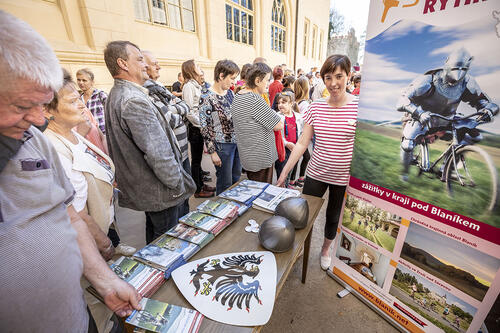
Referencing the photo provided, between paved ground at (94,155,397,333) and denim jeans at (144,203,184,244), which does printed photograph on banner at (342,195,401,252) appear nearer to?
paved ground at (94,155,397,333)

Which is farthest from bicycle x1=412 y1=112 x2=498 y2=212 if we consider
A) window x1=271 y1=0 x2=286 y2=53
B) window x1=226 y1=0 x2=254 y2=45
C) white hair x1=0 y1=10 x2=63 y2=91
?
window x1=271 y1=0 x2=286 y2=53

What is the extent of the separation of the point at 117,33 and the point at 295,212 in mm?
5431

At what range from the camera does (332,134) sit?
1.68 meters

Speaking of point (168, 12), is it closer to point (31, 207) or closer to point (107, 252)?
point (107, 252)

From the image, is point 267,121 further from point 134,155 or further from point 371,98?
point 134,155

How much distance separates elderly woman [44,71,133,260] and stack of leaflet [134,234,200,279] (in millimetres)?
295

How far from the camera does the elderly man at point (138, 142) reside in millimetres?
1327

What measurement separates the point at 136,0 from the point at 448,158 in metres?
6.58

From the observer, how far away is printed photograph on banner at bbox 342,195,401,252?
1448 millimetres

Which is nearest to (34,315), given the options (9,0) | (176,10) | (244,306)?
(244,306)

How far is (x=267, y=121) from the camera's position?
2.01 m

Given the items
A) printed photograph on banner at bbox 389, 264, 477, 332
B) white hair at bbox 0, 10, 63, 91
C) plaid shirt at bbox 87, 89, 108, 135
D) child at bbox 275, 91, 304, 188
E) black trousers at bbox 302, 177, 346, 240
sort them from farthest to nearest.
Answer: child at bbox 275, 91, 304, 188 < plaid shirt at bbox 87, 89, 108, 135 < black trousers at bbox 302, 177, 346, 240 < printed photograph on banner at bbox 389, 264, 477, 332 < white hair at bbox 0, 10, 63, 91

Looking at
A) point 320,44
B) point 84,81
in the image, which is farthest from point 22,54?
point 320,44

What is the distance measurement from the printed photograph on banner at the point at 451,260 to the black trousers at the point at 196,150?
2.57m
